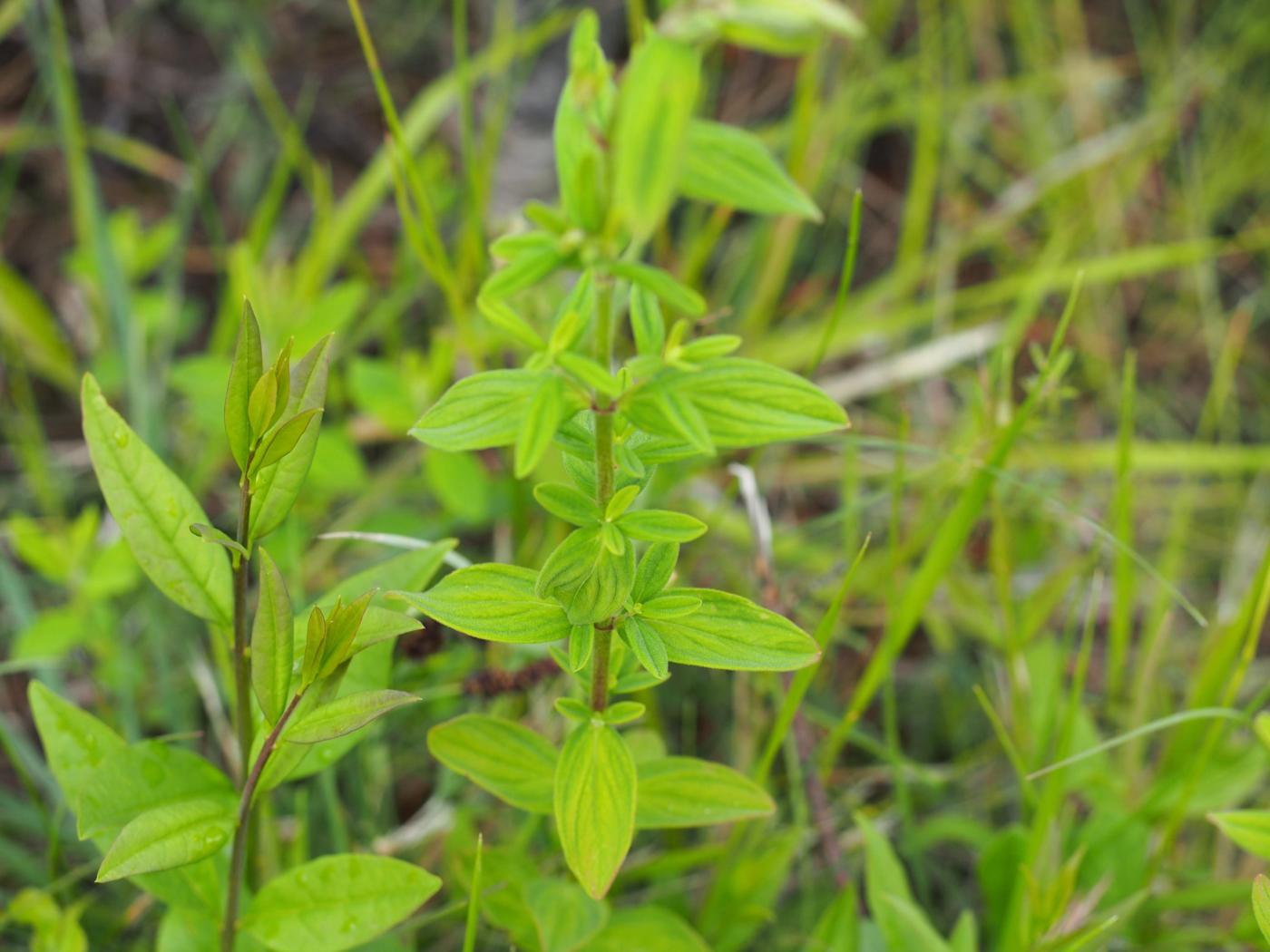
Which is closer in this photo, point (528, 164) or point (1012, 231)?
point (528, 164)

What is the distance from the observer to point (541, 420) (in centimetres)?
79

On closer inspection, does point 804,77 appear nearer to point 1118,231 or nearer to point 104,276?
point 1118,231

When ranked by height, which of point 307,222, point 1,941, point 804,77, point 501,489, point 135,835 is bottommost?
point 1,941

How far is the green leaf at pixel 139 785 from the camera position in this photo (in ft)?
3.27

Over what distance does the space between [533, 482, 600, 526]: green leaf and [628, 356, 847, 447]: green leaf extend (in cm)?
10

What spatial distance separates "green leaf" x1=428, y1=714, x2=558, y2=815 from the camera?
1.08 m

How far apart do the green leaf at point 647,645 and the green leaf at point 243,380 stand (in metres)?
0.36

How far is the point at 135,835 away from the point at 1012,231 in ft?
7.94

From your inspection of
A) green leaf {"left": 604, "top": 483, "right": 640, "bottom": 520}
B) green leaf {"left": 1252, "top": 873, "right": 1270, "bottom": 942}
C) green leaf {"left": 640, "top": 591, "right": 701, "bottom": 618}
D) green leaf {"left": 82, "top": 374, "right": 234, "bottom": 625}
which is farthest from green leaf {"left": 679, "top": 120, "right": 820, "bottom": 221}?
green leaf {"left": 1252, "top": 873, "right": 1270, "bottom": 942}

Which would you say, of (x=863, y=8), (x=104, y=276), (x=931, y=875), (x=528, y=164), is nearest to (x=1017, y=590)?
(x=931, y=875)

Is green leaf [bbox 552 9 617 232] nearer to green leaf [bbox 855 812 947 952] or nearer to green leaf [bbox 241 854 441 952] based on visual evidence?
green leaf [bbox 241 854 441 952]

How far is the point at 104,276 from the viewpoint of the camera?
77.8 inches

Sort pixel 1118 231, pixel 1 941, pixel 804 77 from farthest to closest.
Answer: pixel 1118 231 < pixel 804 77 < pixel 1 941

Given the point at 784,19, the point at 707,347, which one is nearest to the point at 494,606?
the point at 707,347
